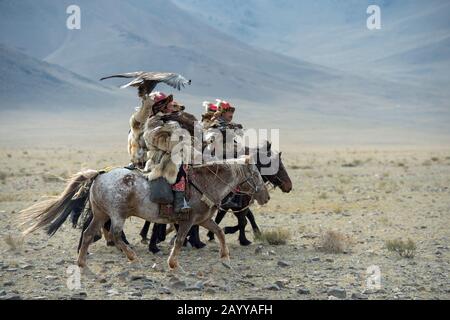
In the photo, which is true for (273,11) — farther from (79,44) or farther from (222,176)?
(222,176)

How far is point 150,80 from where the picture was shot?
8.59 metres

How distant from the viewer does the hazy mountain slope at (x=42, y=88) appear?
231ft

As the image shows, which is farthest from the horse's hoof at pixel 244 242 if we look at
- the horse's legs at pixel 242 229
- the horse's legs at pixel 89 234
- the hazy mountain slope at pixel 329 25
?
the hazy mountain slope at pixel 329 25

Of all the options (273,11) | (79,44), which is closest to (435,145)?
(79,44)

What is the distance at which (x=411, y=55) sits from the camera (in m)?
135

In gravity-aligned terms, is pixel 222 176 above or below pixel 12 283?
above

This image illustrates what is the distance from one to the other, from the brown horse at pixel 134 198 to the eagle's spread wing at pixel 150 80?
1096mm

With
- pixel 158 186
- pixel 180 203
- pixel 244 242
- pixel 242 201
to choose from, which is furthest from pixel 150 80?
pixel 244 242

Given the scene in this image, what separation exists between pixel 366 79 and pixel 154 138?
10423 centimetres

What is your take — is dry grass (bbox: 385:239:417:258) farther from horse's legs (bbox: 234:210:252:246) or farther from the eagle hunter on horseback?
the eagle hunter on horseback

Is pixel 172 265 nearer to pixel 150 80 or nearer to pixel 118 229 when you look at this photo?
pixel 118 229

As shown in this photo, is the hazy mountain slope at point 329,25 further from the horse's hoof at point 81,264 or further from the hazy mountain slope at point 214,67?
the horse's hoof at point 81,264

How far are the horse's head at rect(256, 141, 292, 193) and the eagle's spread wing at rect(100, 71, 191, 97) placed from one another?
2.25 metres

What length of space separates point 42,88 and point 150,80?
6777 cm
